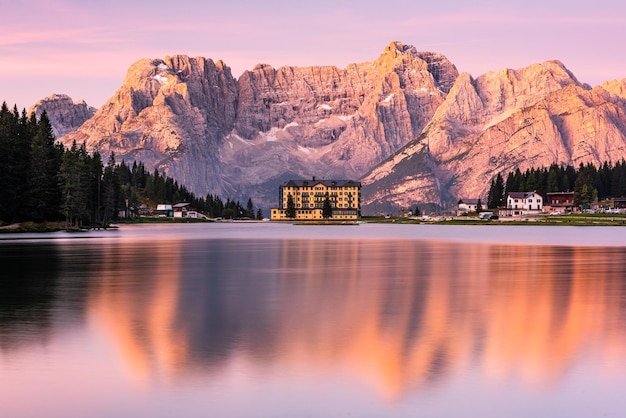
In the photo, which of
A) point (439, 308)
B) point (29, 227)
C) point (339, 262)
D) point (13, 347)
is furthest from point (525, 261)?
point (29, 227)

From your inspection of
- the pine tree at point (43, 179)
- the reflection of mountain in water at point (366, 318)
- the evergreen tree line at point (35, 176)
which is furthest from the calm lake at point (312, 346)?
the pine tree at point (43, 179)

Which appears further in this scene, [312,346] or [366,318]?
[366,318]

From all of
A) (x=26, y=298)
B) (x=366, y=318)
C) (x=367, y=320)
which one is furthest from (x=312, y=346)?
(x=26, y=298)

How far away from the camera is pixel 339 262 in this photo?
3223 inches

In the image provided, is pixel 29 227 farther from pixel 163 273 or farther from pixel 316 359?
pixel 316 359

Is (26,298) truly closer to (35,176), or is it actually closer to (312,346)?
(312,346)

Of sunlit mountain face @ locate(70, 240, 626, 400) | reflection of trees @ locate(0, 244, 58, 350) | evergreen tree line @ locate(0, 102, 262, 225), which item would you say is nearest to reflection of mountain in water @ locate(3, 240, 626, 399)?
sunlit mountain face @ locate(70, 240, 626, 400)

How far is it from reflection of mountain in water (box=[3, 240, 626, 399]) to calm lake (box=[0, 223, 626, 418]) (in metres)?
0.10

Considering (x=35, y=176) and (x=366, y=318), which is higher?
(x=35, y=176)

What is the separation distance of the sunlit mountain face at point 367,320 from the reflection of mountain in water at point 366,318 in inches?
2.9

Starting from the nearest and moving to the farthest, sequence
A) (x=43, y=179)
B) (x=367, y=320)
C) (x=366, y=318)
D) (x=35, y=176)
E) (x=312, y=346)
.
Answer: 1. (x=312, y=346)
2. (x=367, y=320)
3. (x=366, y=318)
4. (x=35, y=176)
5. (x=43, y=179)

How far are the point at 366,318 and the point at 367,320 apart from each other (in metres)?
0.72

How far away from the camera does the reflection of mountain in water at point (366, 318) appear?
26.1 metres

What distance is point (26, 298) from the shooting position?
4594 centimetres
